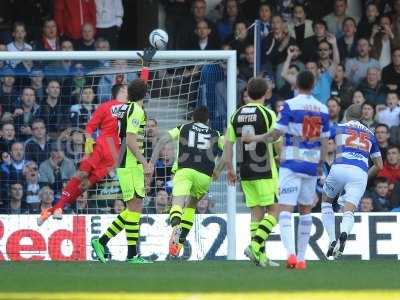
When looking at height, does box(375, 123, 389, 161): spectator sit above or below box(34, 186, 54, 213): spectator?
above

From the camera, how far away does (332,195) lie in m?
17.4

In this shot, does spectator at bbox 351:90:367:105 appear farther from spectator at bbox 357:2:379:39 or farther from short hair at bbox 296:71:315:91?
short hair at bbox 296:71:315:91

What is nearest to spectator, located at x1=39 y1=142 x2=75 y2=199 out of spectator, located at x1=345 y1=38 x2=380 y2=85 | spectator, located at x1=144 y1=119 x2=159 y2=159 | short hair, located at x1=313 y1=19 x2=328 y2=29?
spectator, located at x1=144 y1=119 x2=159 y2=159

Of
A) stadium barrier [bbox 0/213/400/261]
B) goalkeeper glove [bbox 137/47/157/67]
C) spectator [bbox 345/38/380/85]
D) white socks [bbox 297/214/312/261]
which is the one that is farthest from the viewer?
spectator [bbox 345/38/380/85]

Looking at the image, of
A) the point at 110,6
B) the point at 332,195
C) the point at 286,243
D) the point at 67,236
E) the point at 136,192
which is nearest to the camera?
the point at 286,243

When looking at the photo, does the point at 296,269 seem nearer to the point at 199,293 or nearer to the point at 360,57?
the point at 199,293

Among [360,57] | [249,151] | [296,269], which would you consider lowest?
[296,269]

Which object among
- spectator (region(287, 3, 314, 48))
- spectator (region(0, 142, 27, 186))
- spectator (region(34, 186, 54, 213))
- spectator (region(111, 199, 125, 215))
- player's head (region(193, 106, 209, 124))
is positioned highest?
spectator (region(287, 3, 314, 48))

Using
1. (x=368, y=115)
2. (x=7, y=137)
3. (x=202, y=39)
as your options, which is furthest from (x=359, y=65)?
(x=7, y=137)

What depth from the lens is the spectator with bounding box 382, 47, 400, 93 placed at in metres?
22.7

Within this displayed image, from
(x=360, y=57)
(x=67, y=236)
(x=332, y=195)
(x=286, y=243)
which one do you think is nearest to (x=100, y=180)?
(x=67, y=236)

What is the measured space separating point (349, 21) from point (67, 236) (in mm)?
6535

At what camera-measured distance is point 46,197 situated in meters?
19.4

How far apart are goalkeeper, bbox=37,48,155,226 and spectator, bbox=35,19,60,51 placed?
366cm
